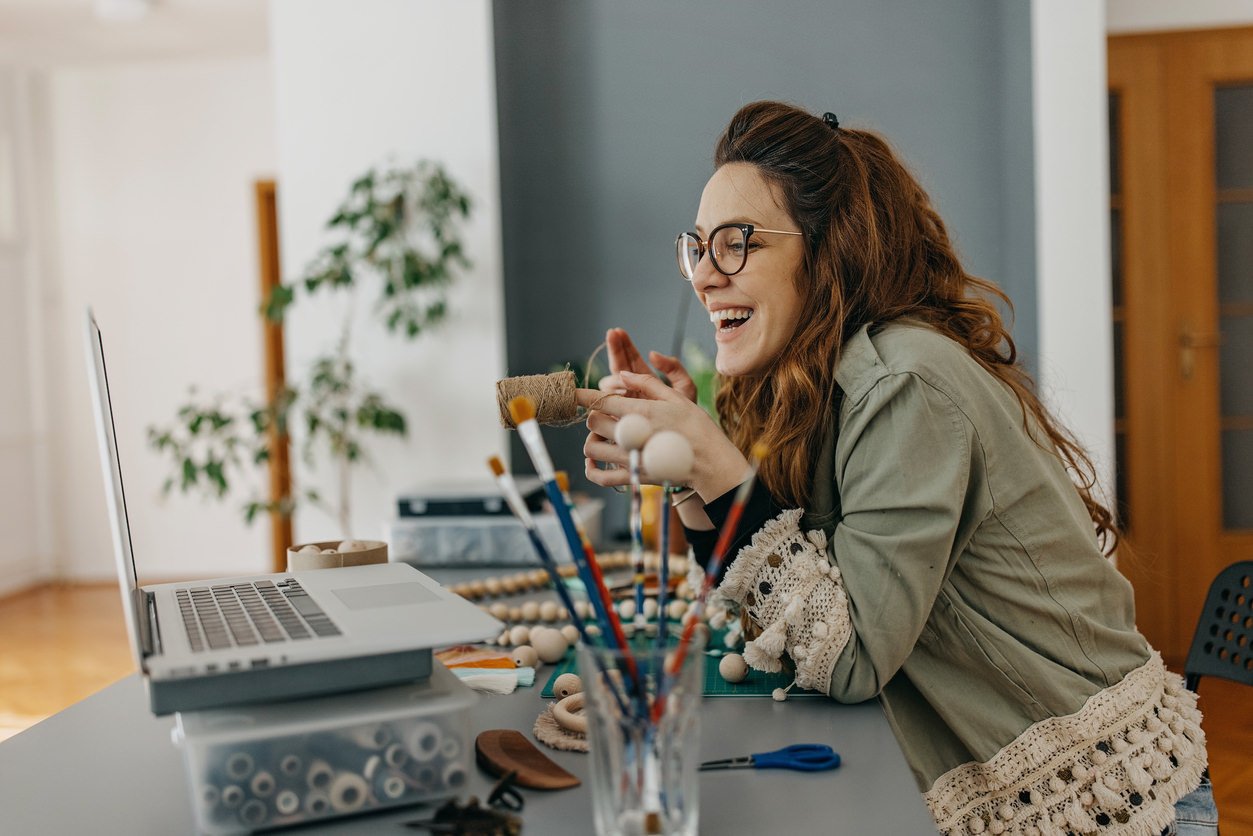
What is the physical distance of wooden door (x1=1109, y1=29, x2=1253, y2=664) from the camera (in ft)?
12.3

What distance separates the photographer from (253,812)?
2.60 feet

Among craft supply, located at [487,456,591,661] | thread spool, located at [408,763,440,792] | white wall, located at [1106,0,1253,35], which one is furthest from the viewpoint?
white wall, located at [1106,0,1253,35]

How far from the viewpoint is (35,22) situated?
5.21 m

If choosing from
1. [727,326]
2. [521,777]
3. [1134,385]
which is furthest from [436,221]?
[521,777]

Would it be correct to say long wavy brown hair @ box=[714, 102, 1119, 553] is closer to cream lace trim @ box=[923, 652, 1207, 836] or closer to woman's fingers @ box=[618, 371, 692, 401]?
woman's fingers @ box=[618, 371, 692, 401]

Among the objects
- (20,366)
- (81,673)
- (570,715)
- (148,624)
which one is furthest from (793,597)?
(20,366)

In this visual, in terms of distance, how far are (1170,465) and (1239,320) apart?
0.59m

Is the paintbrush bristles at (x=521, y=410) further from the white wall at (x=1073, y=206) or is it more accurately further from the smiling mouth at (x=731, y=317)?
the white wall at (x=1073, y=206)

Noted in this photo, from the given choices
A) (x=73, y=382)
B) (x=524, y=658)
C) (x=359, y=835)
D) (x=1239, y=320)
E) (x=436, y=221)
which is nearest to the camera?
(x=359, y=835)

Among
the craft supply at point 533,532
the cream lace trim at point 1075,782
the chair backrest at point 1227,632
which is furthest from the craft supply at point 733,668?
the chair backrest at point 1227,632

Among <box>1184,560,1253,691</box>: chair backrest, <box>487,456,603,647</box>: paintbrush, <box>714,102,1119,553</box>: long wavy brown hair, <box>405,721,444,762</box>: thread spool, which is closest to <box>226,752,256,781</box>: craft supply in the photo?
<box>405,721,444,762</box>: thread spool

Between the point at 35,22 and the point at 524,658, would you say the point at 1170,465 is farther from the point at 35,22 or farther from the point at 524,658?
the point at 35,22

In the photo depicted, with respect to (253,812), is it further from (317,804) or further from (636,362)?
(636,362)

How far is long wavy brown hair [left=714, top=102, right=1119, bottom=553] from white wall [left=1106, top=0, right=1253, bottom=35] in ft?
9.48
